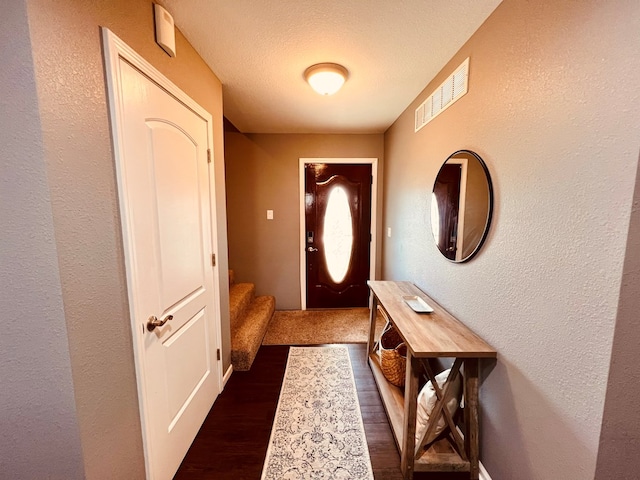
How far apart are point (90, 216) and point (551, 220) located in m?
1.63

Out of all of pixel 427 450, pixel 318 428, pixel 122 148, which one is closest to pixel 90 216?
pixel 122 148

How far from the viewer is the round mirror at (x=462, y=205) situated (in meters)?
1.36

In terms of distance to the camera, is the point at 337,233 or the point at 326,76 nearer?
the point at 326,76

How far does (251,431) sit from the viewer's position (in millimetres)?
1659

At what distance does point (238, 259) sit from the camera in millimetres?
3518

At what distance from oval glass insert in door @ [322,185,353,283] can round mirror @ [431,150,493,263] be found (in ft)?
5.50

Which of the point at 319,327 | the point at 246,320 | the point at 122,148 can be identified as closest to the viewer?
the point at 122,148

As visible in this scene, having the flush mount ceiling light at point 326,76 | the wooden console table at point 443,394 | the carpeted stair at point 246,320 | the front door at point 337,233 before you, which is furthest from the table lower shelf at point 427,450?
the flush mount ceiling light at point 326,76

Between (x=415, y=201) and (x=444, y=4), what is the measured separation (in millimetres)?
1355

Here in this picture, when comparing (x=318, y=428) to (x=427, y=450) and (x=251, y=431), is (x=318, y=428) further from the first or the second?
(x=427, y=450)

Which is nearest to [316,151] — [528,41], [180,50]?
[180,50]

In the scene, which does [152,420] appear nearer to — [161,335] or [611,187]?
[161,335]

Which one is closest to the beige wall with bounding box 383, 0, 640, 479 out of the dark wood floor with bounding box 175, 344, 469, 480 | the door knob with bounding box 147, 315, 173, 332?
the dark wood floor with bounding box 175, 344, 469, 480

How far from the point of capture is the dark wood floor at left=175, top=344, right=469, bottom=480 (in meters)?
1.41
